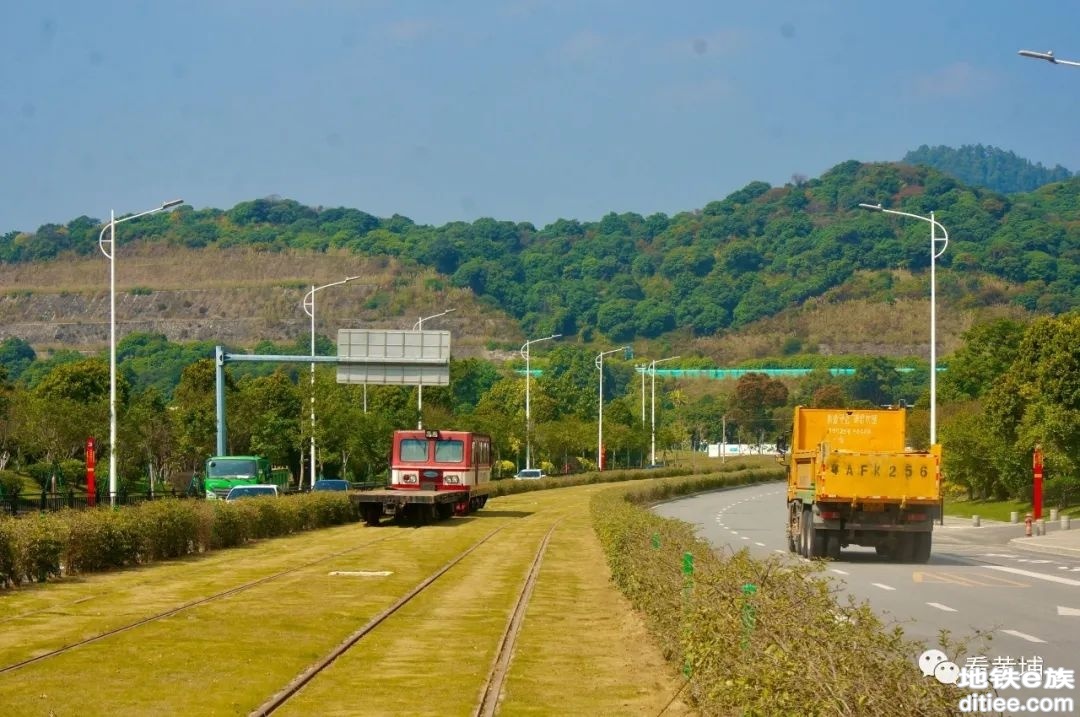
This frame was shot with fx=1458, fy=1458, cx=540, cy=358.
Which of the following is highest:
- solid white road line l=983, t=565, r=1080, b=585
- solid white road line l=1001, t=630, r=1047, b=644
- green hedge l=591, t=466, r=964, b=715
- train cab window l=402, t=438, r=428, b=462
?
train cab window l=402, t=438, r=428, b=462

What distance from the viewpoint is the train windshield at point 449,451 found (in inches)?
1924

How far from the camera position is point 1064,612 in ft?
65.2

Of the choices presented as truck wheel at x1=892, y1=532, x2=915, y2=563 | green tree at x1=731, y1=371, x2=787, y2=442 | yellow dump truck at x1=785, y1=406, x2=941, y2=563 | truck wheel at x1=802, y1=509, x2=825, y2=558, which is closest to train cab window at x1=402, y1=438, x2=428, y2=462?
yellow dump truck at x1=785, y1=406, x2=941, y2=563

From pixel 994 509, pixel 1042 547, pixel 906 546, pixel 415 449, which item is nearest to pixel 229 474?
pixel 415 449

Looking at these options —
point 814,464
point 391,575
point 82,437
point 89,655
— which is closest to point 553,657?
point 89,655

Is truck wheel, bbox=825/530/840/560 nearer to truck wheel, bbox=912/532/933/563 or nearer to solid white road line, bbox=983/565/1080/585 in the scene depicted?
truck wheel, bbox=912/532/933/563

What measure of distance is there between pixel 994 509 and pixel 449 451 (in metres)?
26.2

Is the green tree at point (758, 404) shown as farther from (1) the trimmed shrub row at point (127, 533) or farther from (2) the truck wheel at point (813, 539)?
(2) the truck wheel at point (813, 539)

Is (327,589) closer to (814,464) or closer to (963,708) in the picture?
(814,464)

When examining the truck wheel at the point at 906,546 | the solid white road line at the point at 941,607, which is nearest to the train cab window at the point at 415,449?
the truck wheel at the point at 906,546

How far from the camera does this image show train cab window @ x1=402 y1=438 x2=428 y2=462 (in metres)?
48.8

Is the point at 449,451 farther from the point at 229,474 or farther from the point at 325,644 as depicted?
the point at 325,644

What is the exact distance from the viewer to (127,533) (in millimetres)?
26875

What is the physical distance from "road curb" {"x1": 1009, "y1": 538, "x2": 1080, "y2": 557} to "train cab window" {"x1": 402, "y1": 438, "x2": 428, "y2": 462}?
1905 centimetres
